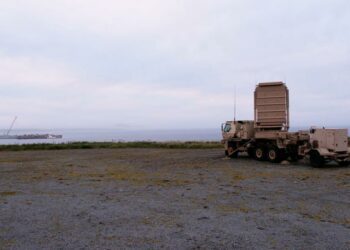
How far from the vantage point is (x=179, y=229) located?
24.5ft

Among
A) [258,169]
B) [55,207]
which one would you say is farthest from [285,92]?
[55,207]

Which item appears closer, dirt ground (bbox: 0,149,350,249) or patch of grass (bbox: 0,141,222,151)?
dirt ground (bbox: 0,149,350,249)

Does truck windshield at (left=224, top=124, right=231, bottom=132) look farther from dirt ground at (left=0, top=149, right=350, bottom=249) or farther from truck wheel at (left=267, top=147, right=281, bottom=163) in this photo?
dirt ground at (left=0, top=149, right=350, bottom=249)

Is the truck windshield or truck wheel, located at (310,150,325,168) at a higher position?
the truck windshield

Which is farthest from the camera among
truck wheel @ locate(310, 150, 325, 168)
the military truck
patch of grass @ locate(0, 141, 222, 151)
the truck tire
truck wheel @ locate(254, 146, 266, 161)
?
patch of grass @ locate(0, 141, 222, 151)

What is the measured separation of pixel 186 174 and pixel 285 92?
8.38 metres

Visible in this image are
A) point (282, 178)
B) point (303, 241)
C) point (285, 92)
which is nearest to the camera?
point (303, 241)

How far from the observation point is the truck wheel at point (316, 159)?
18.4 metres

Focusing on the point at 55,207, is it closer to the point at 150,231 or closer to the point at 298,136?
the point at 150,231

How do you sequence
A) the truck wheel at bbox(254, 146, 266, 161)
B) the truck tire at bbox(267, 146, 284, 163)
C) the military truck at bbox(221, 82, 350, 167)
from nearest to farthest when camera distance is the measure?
the military truck at bbox(221, 82, 350, 167) → the truck tire at bbox(267, 146, 284, 163) → the truck wheel at bbox(254, 146, 266, 161)

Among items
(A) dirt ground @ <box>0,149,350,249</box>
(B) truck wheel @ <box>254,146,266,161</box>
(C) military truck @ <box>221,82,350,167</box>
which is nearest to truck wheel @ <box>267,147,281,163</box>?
(C) military truck @ <box>221,82,350,167</box>

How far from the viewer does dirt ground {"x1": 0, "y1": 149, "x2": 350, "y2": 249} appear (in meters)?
6.72

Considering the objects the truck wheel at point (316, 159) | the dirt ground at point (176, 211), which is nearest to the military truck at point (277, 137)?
the truck wheel at point (316, 159)

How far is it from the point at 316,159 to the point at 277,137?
2807 millimetres
